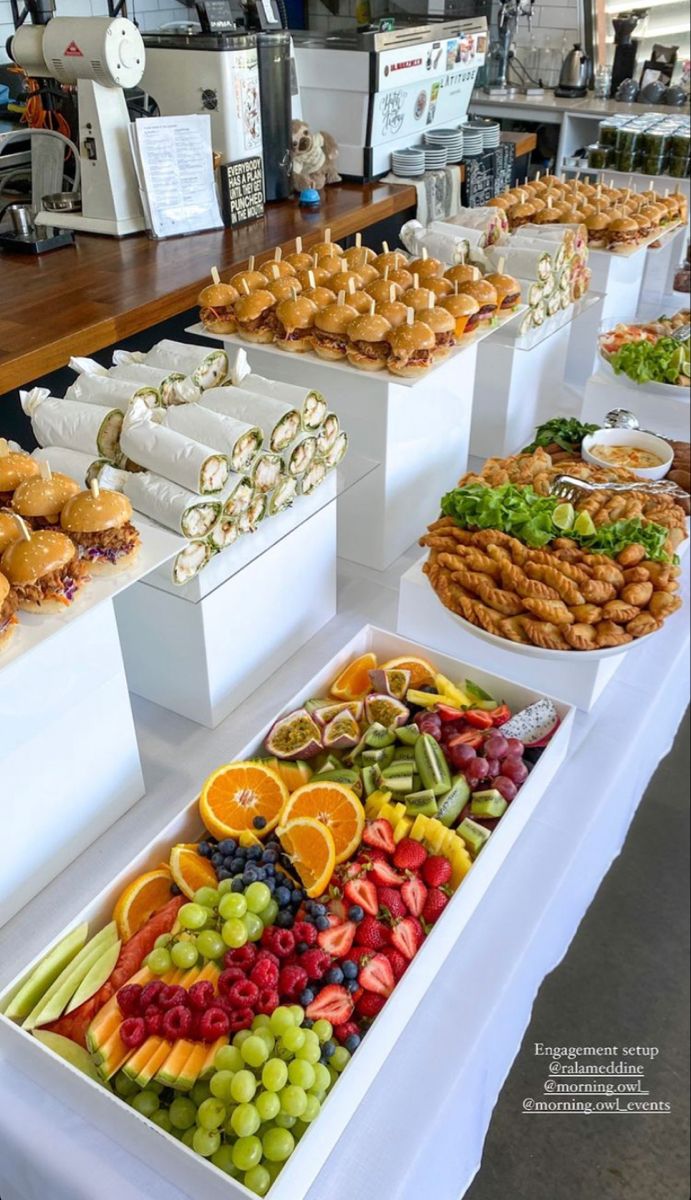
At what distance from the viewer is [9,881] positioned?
110cm

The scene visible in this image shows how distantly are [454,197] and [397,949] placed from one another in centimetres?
306

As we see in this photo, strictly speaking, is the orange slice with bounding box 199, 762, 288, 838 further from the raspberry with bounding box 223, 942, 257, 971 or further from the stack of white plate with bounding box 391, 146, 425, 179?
the stack of white plate with bounding box 391, 146, 425, 179

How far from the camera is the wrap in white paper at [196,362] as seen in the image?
1.51 metres

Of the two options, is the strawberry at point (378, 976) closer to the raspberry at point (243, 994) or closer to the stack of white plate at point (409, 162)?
the raspberry at point (243, 994)

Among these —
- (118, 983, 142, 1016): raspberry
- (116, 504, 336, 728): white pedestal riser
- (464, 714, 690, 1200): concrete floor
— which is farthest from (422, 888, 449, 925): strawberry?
(464, 714, 690, 1200): concrete floor

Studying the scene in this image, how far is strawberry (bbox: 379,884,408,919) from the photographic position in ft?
3.37

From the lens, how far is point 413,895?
41.3 inches

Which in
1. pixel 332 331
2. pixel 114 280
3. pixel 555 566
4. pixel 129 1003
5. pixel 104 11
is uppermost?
pixel 104 11

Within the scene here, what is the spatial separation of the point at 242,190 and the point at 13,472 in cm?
192

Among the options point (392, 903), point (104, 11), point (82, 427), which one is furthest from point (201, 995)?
point (104, 11)

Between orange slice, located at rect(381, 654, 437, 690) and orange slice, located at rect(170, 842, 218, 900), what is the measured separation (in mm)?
424

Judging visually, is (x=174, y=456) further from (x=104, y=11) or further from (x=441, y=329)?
(x=104, y=11)

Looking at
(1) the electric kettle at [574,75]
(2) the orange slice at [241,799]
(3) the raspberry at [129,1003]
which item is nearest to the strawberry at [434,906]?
(2) the orange slice at [241,799]

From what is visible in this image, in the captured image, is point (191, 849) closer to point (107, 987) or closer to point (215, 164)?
point (107, 987)
